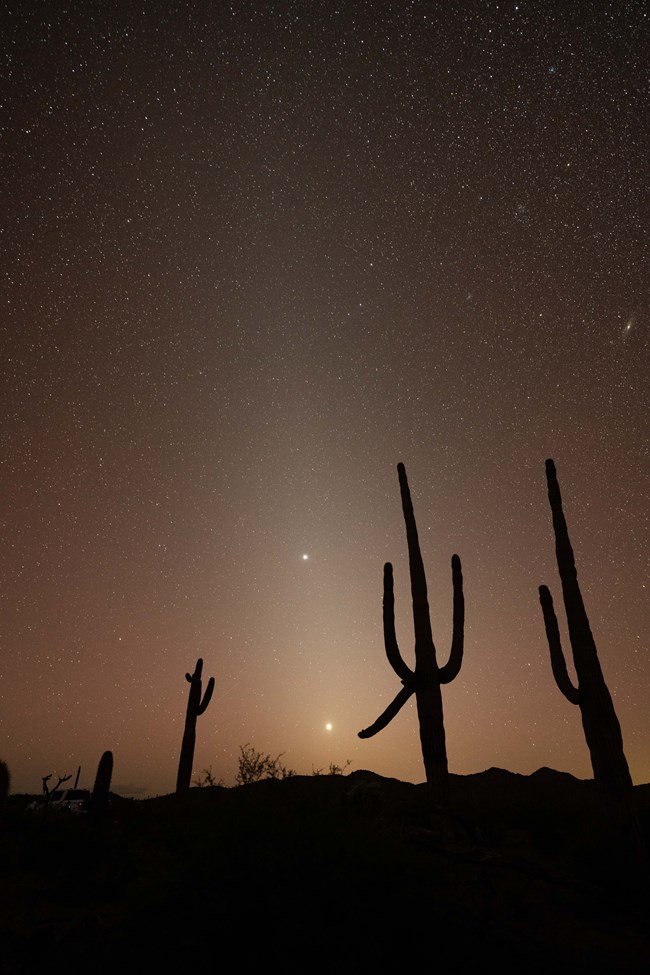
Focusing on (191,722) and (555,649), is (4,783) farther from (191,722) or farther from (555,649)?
(555,649)

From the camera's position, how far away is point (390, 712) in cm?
1162

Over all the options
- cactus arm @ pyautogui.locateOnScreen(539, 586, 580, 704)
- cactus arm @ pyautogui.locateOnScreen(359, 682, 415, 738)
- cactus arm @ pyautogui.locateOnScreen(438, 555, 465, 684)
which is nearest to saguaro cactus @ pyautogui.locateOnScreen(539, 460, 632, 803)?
cactus arm @ pyautogui.locateOnScreen(539, 586, 580, 704)

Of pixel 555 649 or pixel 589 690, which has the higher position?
pixel 555 649

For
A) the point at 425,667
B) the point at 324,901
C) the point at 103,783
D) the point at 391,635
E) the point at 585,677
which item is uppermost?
the point at 391,635

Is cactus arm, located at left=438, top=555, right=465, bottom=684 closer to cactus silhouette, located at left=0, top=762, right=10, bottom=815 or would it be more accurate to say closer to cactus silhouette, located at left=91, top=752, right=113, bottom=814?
cactus silhouette, located at left=91, top=752, right=113, bottom=814

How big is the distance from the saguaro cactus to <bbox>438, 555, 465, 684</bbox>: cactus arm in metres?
1.73

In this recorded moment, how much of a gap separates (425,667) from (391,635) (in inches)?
43.2

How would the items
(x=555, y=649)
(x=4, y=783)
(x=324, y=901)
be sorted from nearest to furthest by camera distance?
(x=324, y=901)
(x=555, y=649)
(x=4, y=783)

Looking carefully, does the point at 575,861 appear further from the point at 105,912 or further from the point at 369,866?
the point at 105,912

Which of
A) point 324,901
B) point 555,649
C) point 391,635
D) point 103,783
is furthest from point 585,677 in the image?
point 103,783

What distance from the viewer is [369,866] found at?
17.1ft

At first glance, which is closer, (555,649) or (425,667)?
(425,667)

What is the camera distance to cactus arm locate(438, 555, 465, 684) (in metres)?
11.4

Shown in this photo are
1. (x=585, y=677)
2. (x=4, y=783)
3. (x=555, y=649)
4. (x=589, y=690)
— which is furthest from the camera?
(x=4, y=783)
